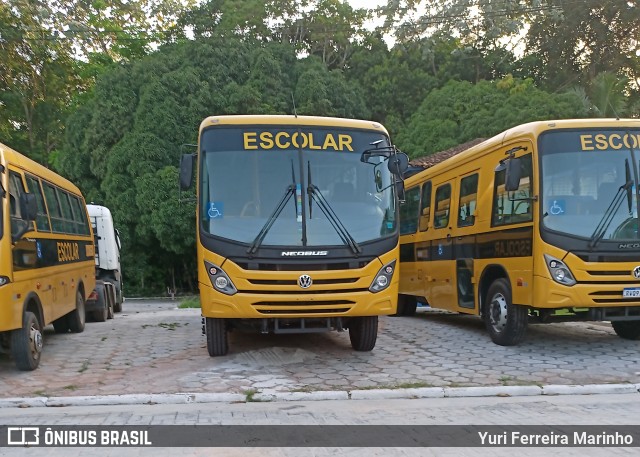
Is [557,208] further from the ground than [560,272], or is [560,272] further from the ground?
[557,208]

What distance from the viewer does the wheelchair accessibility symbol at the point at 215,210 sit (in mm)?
7574

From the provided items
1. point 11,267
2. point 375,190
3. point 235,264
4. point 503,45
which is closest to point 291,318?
point 235,264

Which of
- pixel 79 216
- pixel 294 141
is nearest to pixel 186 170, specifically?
pixel 294 141

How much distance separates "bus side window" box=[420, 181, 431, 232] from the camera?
480 inches

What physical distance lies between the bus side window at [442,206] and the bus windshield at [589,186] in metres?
3.21

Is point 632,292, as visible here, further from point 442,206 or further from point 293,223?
point 293,223

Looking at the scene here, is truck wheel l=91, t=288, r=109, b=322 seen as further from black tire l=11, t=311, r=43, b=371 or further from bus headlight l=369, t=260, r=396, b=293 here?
bus headlight l=369, t=260, r=396, b=293

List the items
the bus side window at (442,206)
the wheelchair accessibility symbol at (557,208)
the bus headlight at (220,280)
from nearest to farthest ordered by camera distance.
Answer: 1. the bus headlight at (220,280)
2. the wheelchair accessibility symbol at (557,208)
3. the bus side window at (442,206)

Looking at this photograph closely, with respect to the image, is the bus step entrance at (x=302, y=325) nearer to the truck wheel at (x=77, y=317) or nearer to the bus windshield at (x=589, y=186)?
the bus windshield at (x=589, y=186)

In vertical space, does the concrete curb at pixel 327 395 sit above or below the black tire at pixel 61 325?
below

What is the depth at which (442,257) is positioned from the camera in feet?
36.8

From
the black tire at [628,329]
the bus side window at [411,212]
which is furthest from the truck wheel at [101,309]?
the black tire at [628,329]

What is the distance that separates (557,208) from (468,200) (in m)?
2.41

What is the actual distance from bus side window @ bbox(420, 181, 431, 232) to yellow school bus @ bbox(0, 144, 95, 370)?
6.74 m
